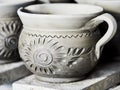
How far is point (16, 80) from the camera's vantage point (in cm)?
69

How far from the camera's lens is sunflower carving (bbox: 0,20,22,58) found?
68cm

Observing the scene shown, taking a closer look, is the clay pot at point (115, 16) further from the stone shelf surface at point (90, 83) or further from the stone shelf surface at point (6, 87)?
the stone shelf surface at point (6, 87)

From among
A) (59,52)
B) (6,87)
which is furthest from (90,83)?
(6,87)

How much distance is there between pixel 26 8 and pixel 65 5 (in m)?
0.09

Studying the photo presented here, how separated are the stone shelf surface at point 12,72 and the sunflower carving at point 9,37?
0.9 inches

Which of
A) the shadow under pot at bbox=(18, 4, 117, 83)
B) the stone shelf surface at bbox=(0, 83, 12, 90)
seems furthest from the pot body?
the stone shelf surface at bbox=(0, 83, 12, 90)

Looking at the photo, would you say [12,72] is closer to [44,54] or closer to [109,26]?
[44,54]

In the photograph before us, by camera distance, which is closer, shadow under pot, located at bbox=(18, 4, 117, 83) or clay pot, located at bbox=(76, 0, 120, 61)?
shadow under pot, located at bbox=(18, 4, 117, 83)

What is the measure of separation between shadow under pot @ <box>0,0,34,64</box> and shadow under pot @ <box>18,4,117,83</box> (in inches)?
2.8

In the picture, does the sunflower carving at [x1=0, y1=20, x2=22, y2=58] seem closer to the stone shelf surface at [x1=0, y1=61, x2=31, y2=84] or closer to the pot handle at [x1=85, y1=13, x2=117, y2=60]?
the stone shelf surface at [x1=0, y1=61, x2=31, y2=84]

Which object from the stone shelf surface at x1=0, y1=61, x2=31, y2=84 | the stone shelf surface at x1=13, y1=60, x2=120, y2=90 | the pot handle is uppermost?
the pot handle

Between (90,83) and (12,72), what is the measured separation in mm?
168

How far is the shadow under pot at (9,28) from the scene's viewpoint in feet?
2.21

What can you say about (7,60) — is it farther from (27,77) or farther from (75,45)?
(75,45)
